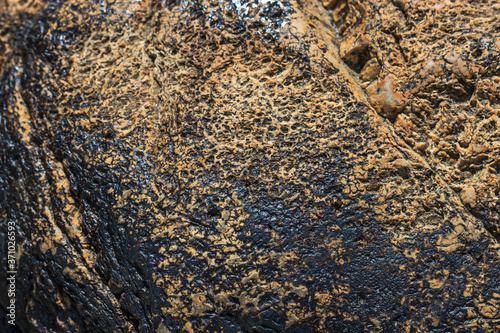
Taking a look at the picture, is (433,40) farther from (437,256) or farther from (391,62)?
(437,256)

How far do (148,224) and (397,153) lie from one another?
93cm

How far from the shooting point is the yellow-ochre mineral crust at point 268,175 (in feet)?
3.78

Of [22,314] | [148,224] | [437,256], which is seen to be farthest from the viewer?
[22,314]

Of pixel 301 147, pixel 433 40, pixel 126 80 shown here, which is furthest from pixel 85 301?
pixel 433 40

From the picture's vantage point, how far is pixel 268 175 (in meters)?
1.23

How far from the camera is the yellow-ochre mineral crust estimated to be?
3.78 ft

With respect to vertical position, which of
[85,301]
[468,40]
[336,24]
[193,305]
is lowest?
[193,305]

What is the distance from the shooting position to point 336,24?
149 centimetres

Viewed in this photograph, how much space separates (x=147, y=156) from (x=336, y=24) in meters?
0.98

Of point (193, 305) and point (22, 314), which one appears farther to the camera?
point (22, 314)

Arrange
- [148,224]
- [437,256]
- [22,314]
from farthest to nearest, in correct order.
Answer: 1. [22,314]
2. [148,224]
3. [437,256]

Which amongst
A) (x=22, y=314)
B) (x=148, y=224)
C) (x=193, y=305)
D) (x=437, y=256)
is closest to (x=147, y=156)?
(x=148, y=224)

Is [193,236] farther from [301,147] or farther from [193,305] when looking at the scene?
[301,147]

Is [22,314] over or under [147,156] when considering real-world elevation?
under
